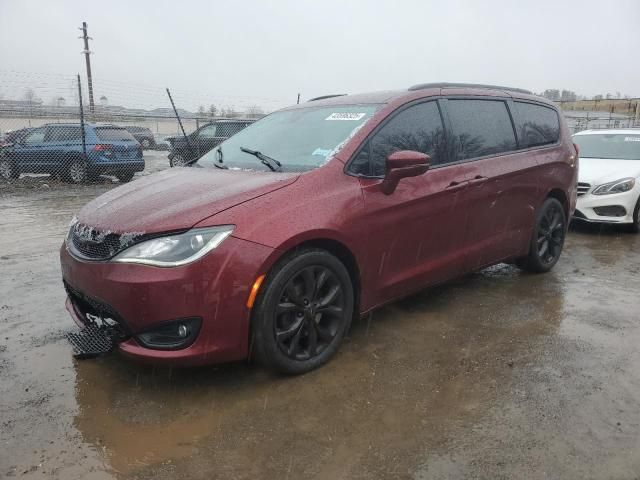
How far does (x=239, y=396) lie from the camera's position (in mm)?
2871

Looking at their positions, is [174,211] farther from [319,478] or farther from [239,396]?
[319,478]

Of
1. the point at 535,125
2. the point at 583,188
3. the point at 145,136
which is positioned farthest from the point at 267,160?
the point at 145,136

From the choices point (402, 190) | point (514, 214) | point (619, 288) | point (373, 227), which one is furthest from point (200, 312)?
point (619, 288)

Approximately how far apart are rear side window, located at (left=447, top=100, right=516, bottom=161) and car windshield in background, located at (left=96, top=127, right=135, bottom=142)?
10.1 metres

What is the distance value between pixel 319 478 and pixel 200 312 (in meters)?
0.94

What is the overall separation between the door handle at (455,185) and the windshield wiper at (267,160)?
3.91 ft

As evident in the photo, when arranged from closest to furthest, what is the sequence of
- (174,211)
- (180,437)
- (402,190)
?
(180,437)
(174,211)
(402,190)

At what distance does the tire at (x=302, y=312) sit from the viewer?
280cm

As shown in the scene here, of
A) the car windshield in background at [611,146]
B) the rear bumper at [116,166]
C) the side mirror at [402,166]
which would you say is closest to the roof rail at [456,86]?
the side mirror at [402,166]

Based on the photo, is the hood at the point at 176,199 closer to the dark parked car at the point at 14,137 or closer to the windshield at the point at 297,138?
the windshield at the point at 297,138

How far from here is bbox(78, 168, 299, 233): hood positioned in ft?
8.91

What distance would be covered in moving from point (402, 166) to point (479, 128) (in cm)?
125

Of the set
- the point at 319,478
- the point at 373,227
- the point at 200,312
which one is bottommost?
the point at 319,478

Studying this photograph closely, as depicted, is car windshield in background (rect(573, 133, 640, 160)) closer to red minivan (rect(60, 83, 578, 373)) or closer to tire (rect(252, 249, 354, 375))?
red minivan (rect(60, 83, 578, 373))
